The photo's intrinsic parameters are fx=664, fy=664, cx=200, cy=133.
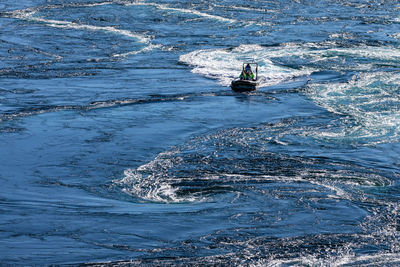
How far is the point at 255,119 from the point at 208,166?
841 cm

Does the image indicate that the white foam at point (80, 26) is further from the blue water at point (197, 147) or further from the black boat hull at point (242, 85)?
the black boat hull at point (242, 85)

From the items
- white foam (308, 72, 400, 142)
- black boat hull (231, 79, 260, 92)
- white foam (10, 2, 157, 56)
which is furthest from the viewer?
white foam (10, 2, 157, 56)

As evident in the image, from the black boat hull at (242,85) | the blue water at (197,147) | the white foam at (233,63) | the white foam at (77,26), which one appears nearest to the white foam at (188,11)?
the blue water at (197,147)

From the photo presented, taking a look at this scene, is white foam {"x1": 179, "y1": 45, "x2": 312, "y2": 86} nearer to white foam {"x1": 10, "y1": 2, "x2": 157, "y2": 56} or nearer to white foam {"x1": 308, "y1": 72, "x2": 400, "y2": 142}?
white foam {"x1": 308, "y1": 72, "x2": 400, "y2": 142}

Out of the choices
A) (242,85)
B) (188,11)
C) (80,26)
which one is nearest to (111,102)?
(242,85)

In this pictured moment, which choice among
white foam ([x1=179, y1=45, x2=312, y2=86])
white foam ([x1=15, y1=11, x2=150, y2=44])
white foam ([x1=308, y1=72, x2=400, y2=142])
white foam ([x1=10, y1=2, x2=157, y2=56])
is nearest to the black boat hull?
white foam ([x1=179, y1=45, x2=312, y2=86])

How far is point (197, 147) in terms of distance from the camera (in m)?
31.6

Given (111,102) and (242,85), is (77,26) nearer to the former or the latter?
(111,102)

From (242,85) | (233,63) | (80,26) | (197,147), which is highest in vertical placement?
(80,26)

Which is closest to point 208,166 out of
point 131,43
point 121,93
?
point 121,93

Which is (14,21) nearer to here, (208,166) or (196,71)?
(196,71)

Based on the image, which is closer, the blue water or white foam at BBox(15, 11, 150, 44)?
the blue water

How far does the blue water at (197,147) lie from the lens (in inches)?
880

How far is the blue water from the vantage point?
2236 centimetres
